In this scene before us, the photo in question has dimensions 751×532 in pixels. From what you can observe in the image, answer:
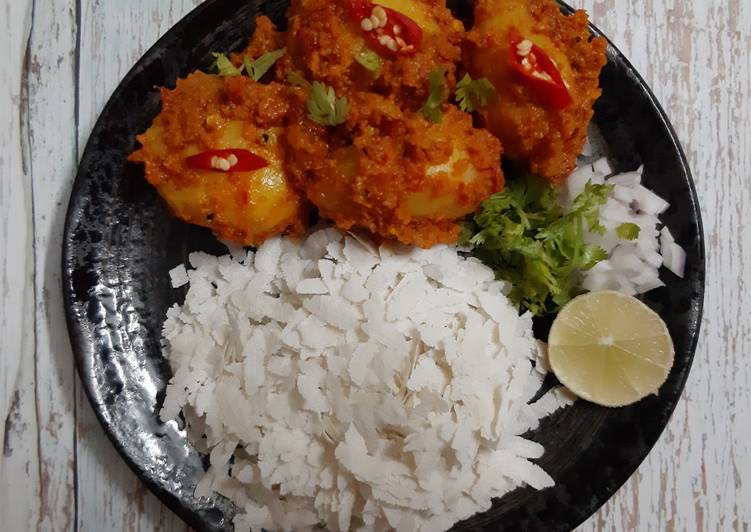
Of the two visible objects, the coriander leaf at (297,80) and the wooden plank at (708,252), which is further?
the wooden plank at (708,252)

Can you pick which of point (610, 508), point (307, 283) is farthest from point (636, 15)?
point (610, 508)

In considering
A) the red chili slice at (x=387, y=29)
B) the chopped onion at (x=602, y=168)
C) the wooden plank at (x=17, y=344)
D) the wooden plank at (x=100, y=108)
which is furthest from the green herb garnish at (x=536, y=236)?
the wooden plank at (x=17, y=344)

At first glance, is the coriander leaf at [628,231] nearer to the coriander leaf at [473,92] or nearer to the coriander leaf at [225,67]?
the coriander leaf at [473,92]

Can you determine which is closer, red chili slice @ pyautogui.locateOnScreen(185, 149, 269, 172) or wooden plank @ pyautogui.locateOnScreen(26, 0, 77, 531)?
red chili slice @ pyautogui.locateOnScreen(185, 149, 269, 172)

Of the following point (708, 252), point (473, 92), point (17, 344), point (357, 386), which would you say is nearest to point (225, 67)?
point (473, 92)

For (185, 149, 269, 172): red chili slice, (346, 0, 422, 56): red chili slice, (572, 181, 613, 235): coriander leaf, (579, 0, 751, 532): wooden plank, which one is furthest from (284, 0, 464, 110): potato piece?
(579, 0, 751, 532): wooden plank

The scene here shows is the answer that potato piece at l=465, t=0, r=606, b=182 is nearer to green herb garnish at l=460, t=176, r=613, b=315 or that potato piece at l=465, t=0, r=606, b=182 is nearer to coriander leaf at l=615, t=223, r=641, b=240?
green herb garnish at l=460, t=176, r=613, b=315

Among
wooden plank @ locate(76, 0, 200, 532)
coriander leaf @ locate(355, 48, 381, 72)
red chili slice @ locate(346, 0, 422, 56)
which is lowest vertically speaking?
wooden plank @ locate(76, 0, 200, 532)

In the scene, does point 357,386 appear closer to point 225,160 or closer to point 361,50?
point 225,160
